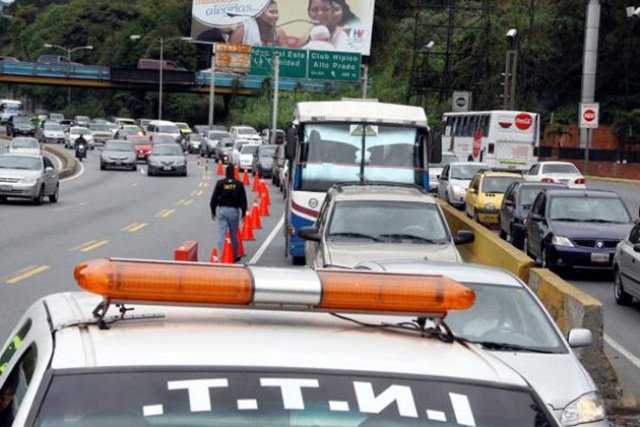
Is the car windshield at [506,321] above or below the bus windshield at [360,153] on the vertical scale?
below

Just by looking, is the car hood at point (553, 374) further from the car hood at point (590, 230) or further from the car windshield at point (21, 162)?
A: the car windshield at point (21, 162)

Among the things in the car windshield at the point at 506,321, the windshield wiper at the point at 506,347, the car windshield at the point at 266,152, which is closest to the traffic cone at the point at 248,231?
the car windshield at the point at 506,321

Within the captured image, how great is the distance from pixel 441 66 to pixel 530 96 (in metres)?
7.46

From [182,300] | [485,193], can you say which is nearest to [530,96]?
[485,193]

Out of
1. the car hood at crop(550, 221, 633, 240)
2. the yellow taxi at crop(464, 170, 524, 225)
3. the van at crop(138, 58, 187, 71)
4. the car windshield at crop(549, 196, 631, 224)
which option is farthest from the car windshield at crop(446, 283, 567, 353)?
the van at crop(138, 58, 187, 71)

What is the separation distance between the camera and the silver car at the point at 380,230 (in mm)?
14555

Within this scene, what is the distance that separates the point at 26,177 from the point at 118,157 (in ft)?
83.4

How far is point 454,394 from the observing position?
3293 millimetres

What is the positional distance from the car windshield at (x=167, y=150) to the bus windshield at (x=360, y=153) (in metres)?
35.6

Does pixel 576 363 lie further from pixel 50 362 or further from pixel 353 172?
pixel 353 172

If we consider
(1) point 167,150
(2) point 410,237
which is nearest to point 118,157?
(1) point 167,150

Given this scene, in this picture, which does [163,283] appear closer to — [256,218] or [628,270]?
[628,270]

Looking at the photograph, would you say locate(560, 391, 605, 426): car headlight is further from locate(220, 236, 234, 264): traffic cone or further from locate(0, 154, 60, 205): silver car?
locate(0, 154, 60, 205): silver car

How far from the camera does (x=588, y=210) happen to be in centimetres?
2267
